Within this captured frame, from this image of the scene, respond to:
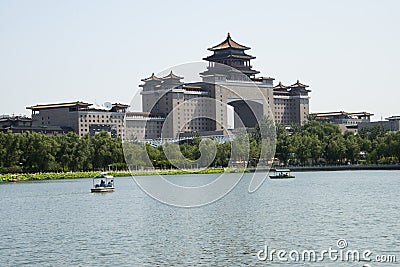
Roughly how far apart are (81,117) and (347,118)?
5270 centimetres

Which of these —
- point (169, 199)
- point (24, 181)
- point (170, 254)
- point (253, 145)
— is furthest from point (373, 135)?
point (170, 254)

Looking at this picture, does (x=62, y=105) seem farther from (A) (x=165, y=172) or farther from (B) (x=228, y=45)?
(A) (x=165, y=172)

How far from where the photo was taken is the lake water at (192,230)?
63.1 feet

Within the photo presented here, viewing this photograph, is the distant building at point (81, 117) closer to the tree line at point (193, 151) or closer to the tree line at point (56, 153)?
the tree line at point (193, 151)

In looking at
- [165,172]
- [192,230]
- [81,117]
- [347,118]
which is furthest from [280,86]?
[192,230]

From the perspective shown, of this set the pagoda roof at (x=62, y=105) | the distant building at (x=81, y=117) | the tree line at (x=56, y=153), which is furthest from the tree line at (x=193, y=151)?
the pagoda roof at (x=62, y=105)

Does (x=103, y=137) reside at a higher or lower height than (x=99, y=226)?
higher

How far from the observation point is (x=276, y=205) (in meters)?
33.5

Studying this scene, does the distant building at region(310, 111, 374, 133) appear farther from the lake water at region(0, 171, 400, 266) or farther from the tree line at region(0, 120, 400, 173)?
the lake water at region(0, 171, 400, 266)

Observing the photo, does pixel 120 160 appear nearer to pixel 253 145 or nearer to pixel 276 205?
pixel 253 145

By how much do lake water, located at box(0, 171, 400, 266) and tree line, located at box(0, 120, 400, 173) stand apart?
29.3 m

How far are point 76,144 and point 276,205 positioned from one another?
134 ft

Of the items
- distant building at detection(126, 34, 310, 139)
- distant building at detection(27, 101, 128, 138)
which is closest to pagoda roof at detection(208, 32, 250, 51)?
distant building at detection(126, 34, 310, 139)

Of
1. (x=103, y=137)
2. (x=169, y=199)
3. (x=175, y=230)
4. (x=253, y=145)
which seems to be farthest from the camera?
(x=253, y=145)
